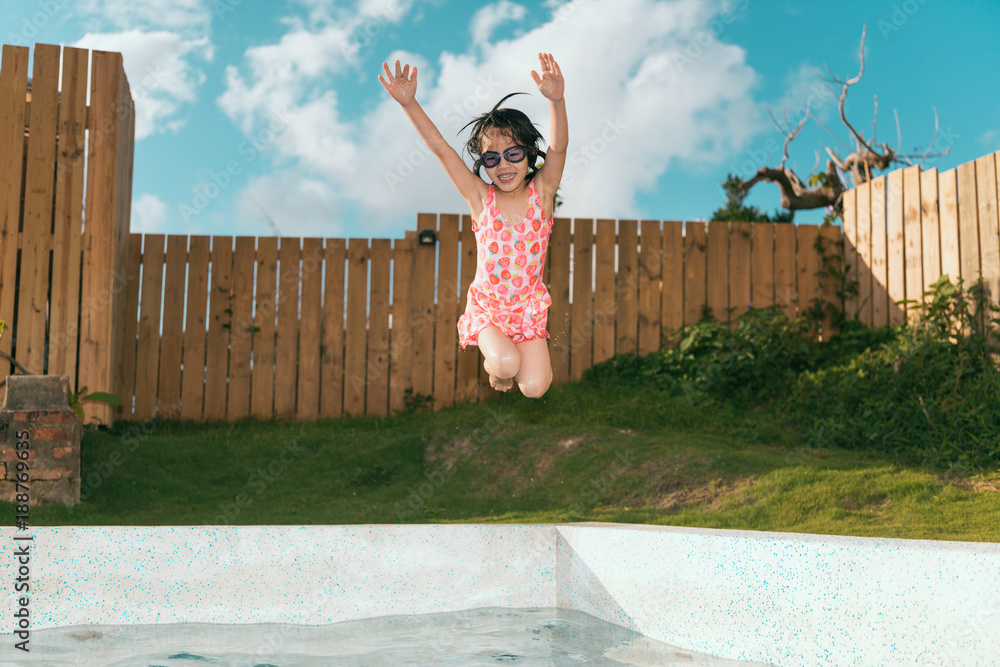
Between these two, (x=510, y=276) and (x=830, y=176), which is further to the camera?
(x=830, y=176)

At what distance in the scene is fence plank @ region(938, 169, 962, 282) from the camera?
6.86 meters

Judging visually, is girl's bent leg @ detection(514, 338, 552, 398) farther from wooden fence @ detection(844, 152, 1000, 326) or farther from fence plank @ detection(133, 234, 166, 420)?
fence plank @ detection(133, 234, 166, 420)

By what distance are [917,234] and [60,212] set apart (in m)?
7.96

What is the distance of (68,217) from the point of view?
6.88 m

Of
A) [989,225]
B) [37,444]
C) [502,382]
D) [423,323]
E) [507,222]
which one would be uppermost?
[989,225]

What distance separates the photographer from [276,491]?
235 inches

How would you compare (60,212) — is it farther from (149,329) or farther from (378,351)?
(378,351)

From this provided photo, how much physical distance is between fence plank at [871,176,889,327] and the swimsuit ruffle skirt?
537 cm

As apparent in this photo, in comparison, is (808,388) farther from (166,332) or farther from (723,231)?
(166,332)

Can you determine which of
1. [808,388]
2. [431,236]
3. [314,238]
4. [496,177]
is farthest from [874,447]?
[314,238]

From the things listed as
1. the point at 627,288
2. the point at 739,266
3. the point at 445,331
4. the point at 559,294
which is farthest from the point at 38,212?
the point at 739,266

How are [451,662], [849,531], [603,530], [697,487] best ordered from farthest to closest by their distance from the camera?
[697,487], [849,531], [603,530], [451,662]

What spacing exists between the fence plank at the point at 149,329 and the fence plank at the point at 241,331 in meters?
0.74

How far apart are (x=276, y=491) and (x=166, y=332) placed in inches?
110
